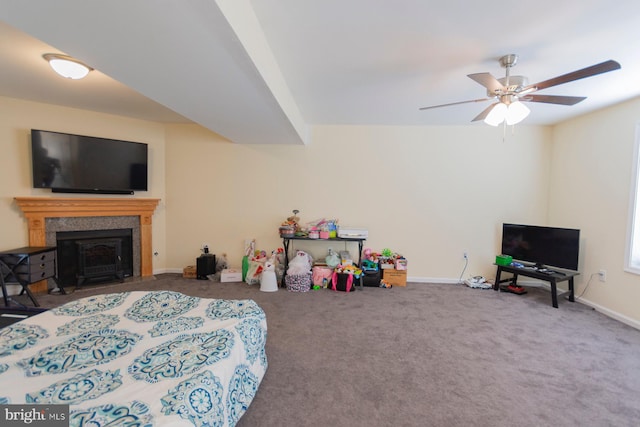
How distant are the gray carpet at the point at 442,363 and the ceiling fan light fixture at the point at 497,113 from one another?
2.04m

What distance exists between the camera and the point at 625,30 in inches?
71.3

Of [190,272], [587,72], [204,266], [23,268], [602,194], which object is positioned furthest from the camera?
[190,272]

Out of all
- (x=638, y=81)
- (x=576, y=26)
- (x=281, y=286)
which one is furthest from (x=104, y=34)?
(x=638, y=81)

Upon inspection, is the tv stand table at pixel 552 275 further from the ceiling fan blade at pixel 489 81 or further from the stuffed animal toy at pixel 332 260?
the ceiling fan blade at pixel 489 81

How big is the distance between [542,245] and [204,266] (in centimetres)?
487

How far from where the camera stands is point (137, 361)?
1.29 meters

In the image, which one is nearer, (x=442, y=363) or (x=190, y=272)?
(x=442, y=363)

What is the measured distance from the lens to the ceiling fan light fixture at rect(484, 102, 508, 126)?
7.31 ft

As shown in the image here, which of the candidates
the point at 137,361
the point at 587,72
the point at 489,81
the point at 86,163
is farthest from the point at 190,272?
the point at 587,72

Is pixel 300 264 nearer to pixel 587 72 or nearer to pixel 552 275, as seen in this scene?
pixel 552 275

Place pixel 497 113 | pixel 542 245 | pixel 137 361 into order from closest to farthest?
pixel 137 361 < pixel 497 113 < pixel 542 245

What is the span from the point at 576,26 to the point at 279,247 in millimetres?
3993

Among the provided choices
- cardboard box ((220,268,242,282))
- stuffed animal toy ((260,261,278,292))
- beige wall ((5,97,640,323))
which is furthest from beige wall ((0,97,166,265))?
stuffed animal toy ((260,261,278,292))

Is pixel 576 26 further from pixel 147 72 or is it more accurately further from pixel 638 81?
pixel 147 72
